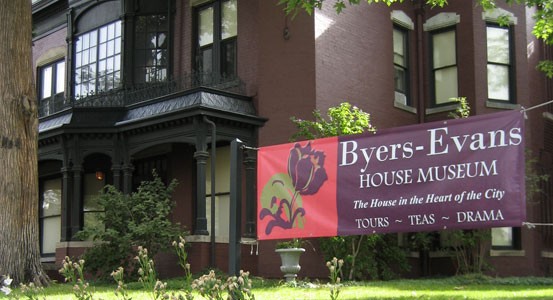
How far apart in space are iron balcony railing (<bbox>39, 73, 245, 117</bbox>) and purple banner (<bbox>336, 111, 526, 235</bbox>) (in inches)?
425

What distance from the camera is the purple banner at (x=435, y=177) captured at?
652 cm

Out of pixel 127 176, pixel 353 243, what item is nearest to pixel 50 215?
pixel 127 176

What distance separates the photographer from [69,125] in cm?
1864

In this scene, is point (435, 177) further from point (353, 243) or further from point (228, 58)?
point (228, 58)

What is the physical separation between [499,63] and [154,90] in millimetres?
8658

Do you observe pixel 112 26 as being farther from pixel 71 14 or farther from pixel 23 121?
pixel 23 121

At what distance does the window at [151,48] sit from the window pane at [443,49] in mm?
6998

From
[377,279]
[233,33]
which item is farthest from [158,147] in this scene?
[377,279]

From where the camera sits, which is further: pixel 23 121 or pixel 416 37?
pixel 416 37

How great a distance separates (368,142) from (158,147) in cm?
1247

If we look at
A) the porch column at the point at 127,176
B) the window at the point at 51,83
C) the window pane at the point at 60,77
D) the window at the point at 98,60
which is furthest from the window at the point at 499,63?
the window pane at the point at 60,77

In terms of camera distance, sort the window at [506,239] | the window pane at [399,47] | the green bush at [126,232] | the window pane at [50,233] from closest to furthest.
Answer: the green bush at [126,232] < the window at [506,239] < the window pane at [399,47] < the window pane at [50,233]

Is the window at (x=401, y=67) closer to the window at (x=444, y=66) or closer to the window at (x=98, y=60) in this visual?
the window at (x=444, y=66)

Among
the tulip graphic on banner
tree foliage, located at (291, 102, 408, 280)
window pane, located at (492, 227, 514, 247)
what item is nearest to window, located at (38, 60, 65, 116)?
tree foliage, located at (291, 102, 408, 280)
